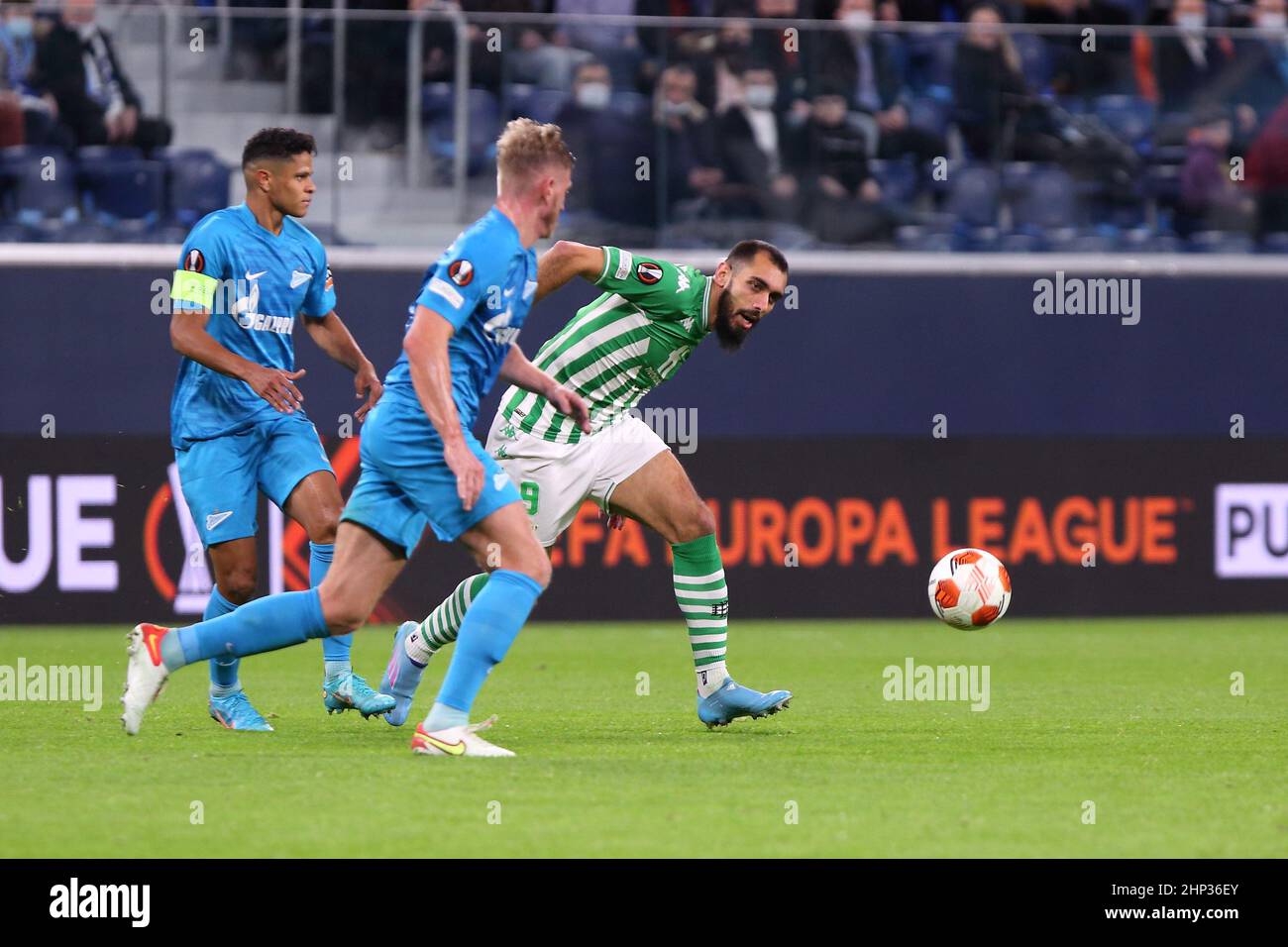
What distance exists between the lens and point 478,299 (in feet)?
20.1

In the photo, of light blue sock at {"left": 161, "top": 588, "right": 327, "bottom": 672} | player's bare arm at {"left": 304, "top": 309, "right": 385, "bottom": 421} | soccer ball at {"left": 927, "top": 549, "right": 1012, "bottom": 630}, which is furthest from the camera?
soccer ball at {"left": 927, "top": 549, "right": 1012, "bottom": 630}

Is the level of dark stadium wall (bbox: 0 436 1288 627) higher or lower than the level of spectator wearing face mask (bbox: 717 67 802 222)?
lower

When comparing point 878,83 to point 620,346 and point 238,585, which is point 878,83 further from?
point 238,585

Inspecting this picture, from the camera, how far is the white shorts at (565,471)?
7.57 metres

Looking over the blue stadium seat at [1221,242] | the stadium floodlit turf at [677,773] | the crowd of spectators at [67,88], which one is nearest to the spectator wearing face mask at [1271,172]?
the blue stadium seat at [1221,242]

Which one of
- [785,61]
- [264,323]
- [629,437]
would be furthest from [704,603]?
[785,61]

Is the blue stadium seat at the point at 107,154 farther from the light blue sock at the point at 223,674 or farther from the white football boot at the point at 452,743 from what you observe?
the white football boot at the point at 452,743

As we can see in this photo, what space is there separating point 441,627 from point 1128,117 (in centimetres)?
862

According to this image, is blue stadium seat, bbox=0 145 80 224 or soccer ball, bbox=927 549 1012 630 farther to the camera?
blue stadium seat, bbox=0 145 80 224

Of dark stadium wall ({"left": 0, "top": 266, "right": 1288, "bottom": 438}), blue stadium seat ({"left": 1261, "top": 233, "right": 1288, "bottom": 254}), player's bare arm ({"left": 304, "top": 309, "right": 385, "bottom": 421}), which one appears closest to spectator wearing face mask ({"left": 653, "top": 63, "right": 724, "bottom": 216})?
dark stadium wall ({"left": 0, "top": 266, "right": 1288, "bottom": 438})

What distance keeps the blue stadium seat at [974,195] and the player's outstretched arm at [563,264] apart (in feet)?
23.0

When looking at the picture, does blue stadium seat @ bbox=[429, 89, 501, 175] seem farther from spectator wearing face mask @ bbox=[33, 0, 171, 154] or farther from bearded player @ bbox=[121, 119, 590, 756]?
bearded player @ bbox=[121, 119, 590, 756]

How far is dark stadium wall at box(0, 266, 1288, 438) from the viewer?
1286cm

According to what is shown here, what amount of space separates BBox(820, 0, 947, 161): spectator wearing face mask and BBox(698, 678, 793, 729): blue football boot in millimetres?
7172
